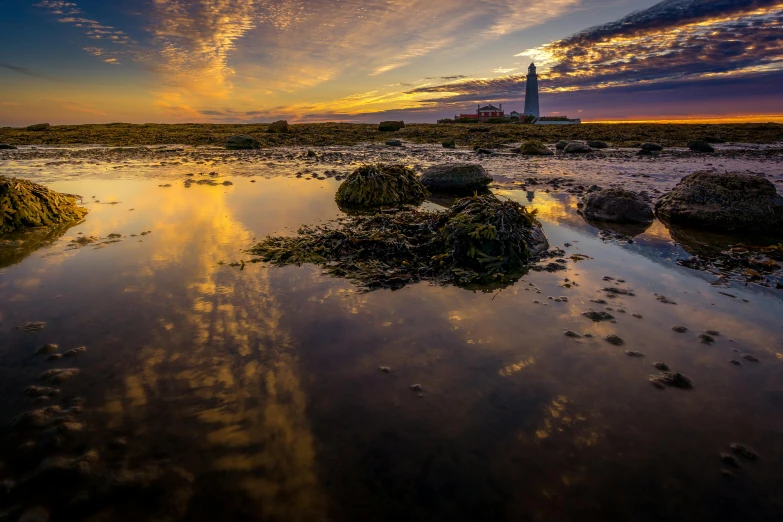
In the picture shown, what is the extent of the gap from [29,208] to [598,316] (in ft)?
29.1

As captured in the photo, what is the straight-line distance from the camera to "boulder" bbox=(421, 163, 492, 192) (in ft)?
35.0

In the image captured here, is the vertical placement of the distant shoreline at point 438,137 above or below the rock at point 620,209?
above

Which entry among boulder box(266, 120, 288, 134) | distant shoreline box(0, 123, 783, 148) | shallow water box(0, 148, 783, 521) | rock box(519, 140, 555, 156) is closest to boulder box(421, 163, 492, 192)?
shallow water box(0, 148, 783, 521)

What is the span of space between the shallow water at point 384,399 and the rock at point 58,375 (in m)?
0.07

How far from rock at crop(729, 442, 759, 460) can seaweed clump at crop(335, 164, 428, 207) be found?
7410mm

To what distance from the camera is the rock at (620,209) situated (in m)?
7.25

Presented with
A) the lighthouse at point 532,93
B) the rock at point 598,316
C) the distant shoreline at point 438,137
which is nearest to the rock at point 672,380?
the rock at point 598,316

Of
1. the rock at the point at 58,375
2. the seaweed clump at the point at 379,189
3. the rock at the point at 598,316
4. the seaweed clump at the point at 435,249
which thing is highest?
the seaweed clump at the point at 379,189

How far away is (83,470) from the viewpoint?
207cm

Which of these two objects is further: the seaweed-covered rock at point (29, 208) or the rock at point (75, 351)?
the seaweed-covered rock at point (29, 208)

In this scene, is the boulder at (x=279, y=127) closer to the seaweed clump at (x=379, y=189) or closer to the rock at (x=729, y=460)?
the seaweed clump at (x=379, y=189)

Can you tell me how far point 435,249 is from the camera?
18.2 feet

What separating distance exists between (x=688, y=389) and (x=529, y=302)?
153cm

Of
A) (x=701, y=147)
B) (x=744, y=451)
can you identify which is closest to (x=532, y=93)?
(x=701, y=147)
